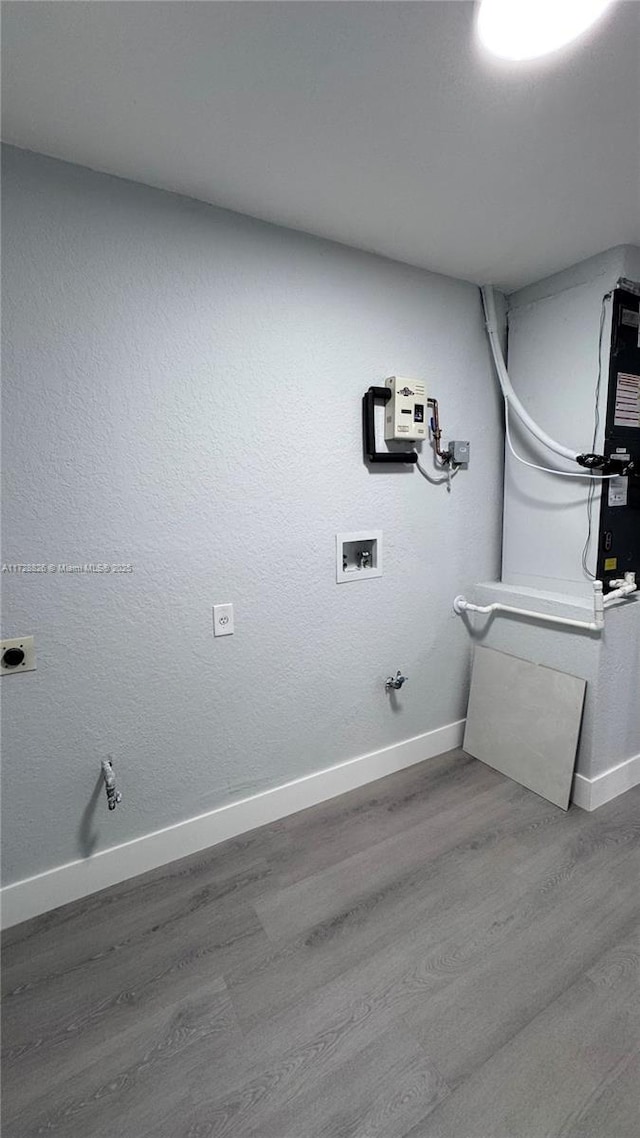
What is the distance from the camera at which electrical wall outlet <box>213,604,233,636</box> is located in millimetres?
1672

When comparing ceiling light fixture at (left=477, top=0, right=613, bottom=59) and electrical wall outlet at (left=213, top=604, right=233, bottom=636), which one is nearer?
ceiling light fixture at (left=477, top=0, right=613, bottom=59)

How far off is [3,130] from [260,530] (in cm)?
→ 133

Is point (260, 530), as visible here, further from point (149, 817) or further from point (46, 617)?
point (149, 817)

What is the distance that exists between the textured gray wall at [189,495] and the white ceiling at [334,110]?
6.9 inches

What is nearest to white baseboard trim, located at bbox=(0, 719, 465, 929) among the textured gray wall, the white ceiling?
the textured gray wall

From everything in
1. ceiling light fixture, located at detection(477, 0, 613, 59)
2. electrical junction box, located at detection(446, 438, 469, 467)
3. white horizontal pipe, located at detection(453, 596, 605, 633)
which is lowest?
white horizontal pipe, located at detection(453, 596, 605, 633)

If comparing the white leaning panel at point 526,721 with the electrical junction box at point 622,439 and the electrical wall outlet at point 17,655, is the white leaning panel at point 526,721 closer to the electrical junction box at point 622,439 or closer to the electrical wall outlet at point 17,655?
the electrical junction box at point 622,439

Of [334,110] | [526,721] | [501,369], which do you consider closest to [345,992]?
[526,721]

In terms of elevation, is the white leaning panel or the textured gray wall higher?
the textured gray wall

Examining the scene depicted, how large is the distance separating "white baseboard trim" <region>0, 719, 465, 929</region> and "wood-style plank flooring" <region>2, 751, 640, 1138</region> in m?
0.05

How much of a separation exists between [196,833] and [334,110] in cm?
235

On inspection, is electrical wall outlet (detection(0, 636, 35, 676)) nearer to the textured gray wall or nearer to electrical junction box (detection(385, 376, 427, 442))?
the textured gray wall

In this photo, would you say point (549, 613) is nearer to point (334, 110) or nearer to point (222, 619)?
point (222, 619)

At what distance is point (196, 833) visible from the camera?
1.71 m
